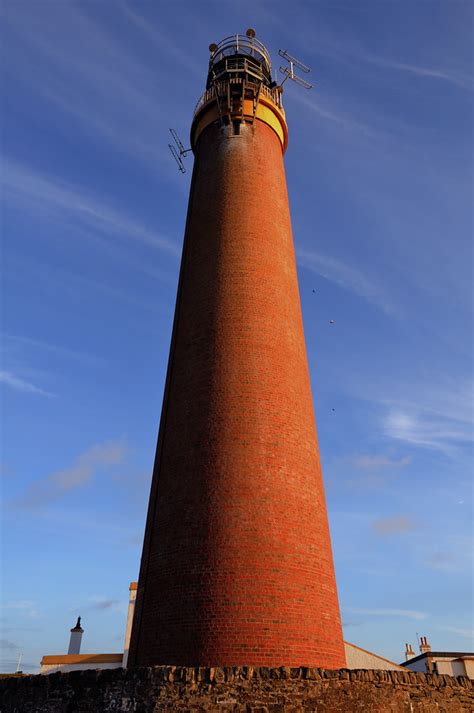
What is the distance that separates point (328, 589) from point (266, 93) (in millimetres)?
15663

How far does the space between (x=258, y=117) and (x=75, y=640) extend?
74.6 feet

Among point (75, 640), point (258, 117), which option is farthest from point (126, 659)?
point (258, 117)

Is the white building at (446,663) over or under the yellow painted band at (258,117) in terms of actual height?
under

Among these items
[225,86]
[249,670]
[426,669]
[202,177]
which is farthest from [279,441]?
[426,669]

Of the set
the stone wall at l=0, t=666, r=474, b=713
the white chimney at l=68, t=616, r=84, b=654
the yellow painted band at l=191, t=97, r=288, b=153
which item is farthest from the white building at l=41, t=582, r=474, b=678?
the yellow painted band at l=191, t=97, r=288, b=153

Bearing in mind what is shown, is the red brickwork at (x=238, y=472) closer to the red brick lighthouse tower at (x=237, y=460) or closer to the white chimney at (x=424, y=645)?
the red brick lighthouse tower at (x=237, y=460)

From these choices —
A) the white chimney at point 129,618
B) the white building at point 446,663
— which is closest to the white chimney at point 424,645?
the white building at point 446,663

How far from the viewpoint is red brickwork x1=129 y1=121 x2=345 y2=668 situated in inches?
417

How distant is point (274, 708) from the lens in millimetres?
8055

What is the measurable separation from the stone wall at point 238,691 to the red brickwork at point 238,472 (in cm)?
189

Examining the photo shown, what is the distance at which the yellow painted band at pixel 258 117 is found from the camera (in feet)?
60.1

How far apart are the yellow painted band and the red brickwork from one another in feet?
8.19

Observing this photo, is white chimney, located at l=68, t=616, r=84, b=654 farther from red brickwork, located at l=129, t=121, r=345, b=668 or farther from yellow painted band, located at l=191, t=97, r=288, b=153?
yellow painted band, located at l=191, t=97, r=288, b=153

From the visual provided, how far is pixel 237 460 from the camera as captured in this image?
12.1 metres
